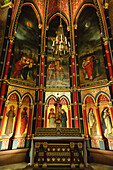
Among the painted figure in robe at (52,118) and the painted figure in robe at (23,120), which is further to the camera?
the painted figure in robe at (52,118)

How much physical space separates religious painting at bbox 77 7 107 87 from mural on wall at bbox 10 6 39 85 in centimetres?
433

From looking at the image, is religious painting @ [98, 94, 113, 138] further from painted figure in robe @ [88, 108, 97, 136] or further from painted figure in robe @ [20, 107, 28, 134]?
painted figure in robe @ [20, 107, 28, 134]

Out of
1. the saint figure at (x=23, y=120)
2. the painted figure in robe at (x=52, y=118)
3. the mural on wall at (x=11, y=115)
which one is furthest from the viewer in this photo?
the painted figure in robe at (x=52, y=118)

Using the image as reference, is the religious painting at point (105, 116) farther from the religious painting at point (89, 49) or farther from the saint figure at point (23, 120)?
the saint figure at point (23, 120)

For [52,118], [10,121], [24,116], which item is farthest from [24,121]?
[52,118]

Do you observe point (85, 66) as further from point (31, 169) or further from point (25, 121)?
point (31, 169)

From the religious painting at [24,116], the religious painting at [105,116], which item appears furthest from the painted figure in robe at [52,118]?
the religious painting at [105,116]

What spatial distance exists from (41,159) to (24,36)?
984 centimetres

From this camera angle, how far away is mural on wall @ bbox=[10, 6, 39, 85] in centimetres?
965

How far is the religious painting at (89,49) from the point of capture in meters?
9.73

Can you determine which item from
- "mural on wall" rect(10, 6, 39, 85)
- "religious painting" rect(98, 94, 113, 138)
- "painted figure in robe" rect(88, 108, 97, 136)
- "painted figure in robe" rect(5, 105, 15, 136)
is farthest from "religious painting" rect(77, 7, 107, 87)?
"painted figure in robe" rect(5, 105, 15, 136)

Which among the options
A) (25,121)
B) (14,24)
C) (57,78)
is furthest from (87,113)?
(14,24)

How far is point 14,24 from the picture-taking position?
33.0 feet

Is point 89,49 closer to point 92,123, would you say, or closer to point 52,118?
point 92,123
